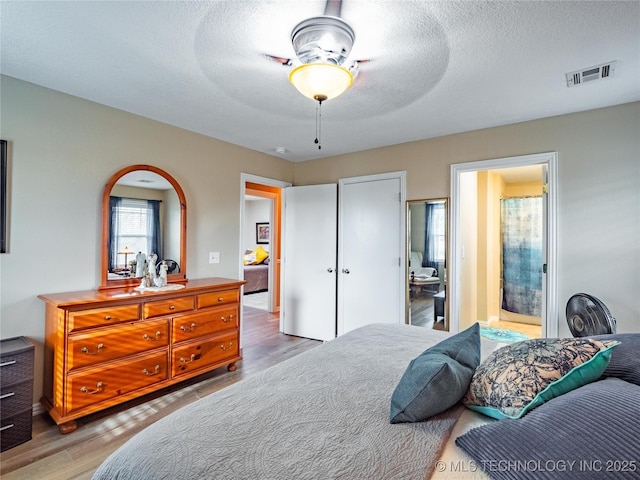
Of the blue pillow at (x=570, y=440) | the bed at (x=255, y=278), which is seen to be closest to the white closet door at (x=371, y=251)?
the blue pillow at (x=570, y=440)

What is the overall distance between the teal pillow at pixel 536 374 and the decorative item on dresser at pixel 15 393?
2604mm

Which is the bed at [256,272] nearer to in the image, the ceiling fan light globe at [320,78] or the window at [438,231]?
the window at [438,231]

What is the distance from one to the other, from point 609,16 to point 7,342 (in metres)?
4.04

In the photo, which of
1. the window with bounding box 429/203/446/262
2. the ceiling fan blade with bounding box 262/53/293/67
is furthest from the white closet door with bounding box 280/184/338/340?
the ceiling fan blade with bounding box 262/53/293/67

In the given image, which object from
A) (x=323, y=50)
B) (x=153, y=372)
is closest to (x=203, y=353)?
(x=153, y=372)

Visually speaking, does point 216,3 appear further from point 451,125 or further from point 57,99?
point 451,125

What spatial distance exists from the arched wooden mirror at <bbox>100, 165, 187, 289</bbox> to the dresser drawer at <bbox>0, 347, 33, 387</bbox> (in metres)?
0.69

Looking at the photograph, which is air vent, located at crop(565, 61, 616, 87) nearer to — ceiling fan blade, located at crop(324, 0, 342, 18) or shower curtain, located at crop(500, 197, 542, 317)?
ceiling fan blade, located at crop(324, 0, 342, 18)

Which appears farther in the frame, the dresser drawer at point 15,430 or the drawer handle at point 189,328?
the drawer handle at point 189,328

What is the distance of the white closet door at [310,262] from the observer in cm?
409

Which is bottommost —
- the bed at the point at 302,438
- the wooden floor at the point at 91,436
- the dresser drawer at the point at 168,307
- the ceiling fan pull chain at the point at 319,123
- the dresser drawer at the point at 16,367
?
the wooden floor at the point at 91,436

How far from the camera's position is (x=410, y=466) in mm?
856

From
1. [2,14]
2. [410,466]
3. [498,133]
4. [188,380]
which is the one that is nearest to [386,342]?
[410,466]

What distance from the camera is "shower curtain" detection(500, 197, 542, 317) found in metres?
4.71
